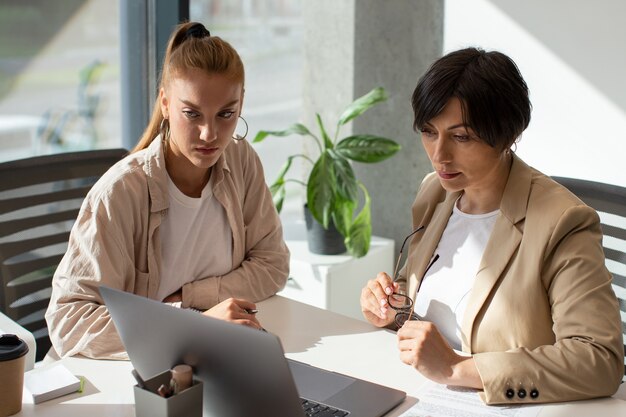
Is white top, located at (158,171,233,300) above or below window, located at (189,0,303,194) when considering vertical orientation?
below

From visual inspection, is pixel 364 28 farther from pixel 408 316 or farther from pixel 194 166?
pixel 408 316

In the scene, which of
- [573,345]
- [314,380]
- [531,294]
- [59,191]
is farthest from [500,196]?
[59,191]

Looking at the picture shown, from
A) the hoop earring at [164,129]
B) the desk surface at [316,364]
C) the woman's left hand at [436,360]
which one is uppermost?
the hoop earring at [164,129]

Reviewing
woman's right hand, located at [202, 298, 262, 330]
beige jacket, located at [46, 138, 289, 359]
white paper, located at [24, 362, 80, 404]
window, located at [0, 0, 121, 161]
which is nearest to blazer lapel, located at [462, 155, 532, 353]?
woman's right hand, located at [202, 298, 262, 330]

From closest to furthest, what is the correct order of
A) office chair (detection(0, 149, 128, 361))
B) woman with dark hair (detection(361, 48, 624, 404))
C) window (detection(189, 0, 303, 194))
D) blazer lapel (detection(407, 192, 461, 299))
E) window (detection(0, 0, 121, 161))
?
woman with dark hair (detection(361, 48, 624, 404)), blazer lapel (detection(407, 192, 461, 299)), office chair (detection(0, 149, 128, 361)), window (detection(0, 0, 121, 161)), window (detection(189, 0, 303, 194))

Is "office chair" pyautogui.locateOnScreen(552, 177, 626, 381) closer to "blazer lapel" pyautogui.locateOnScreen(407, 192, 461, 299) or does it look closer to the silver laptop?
"blazer lapel" pyautogui.locateOnScreen(407, 192, 461, 299)

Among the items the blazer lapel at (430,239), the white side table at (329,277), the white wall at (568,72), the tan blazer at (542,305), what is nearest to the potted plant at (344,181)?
the white side table at (329,277)

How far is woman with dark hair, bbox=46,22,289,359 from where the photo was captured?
1.87m

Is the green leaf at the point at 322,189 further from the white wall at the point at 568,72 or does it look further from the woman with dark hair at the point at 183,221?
the woman with dark hair at the point at 183,221

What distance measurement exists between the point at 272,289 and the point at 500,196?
668 millimetres

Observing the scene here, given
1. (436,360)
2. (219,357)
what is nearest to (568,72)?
(436,360)

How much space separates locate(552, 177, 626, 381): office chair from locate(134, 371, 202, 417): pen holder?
4.00ft

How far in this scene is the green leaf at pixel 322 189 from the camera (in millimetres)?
3354

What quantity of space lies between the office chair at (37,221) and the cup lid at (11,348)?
833mm
